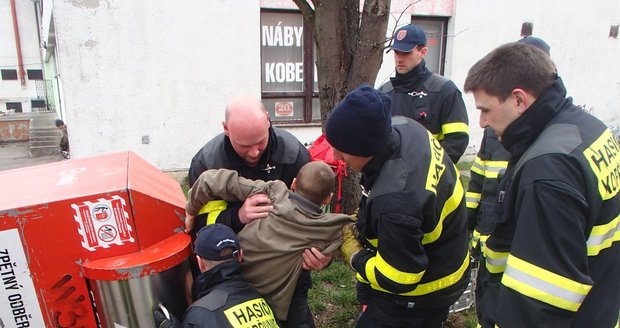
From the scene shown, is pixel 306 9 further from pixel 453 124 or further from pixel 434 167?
pixel 434 167

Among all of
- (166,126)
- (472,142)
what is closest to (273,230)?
(166,126)

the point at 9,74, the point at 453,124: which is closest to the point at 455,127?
the point at 453,124

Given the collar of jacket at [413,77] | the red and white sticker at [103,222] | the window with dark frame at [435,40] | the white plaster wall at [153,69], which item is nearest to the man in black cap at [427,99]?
the collar of jacket at [413,77]

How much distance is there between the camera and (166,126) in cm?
678

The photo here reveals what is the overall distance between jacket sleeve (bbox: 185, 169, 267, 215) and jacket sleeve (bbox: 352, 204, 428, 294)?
2.33 feet

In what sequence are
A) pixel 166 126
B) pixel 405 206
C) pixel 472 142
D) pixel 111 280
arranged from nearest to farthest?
1. pixel 405 206
2. pixel 111 280
3. pixel 166 126
4. pixel 472 142

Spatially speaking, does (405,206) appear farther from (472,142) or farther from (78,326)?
(472,142)

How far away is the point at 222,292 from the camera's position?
1793 millimetres

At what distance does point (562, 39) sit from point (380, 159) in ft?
30.4

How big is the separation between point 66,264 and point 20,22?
30945mm

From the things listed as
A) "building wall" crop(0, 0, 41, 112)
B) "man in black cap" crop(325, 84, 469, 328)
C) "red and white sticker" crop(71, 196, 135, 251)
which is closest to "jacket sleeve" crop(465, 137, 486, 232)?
"man in black cap" crop(325, 84, 469, 328)

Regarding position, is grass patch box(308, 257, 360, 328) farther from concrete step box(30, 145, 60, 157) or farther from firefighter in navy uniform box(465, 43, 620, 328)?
concrete step box(30, 145, 60, 157)

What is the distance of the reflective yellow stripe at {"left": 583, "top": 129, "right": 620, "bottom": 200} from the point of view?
48.6 inches

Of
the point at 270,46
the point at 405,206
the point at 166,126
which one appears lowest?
the point at 166,126
